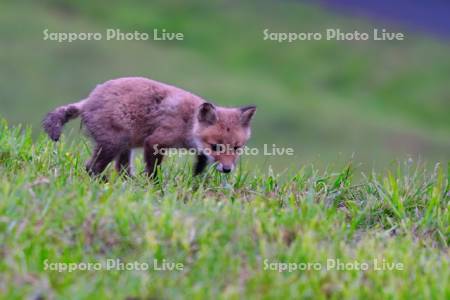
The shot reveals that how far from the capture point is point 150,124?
956cm

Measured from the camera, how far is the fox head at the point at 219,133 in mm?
9352

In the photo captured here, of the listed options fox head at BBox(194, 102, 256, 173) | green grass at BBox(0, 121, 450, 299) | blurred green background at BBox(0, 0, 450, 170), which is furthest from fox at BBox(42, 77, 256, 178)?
blurred green background at BBox(0, 0, 450, 170)

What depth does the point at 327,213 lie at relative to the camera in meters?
7.43

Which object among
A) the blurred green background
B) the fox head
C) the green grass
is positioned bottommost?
the green grass

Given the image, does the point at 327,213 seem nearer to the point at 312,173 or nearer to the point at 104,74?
the point at 312,173

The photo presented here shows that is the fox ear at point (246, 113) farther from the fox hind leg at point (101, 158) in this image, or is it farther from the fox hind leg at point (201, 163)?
the fox hind leg at point (101, 158)

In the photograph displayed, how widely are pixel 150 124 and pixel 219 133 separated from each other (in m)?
0.75

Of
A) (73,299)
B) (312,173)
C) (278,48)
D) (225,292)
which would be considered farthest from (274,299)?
(278,48)

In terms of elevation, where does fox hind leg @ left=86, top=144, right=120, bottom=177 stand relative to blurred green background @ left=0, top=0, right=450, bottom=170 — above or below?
below

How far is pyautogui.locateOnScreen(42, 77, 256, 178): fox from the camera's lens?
9.21m

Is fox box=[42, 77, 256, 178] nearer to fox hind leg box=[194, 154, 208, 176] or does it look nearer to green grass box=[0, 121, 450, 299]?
fox hind leg box=[194, 154, 208, 176]

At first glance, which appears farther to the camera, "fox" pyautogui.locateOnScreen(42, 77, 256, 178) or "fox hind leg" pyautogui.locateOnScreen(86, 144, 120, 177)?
"fox" pyautogui.locateOnScreen(42, 77, 256, 178)

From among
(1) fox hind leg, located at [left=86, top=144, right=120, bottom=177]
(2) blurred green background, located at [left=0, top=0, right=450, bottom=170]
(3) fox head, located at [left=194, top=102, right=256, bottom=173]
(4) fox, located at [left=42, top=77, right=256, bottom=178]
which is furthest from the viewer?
(2) blurred green background, located at [left=0, top=0, right=450, bottom=170]

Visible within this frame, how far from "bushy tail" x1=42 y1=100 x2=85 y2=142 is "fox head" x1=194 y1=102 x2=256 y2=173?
1.31 meters
